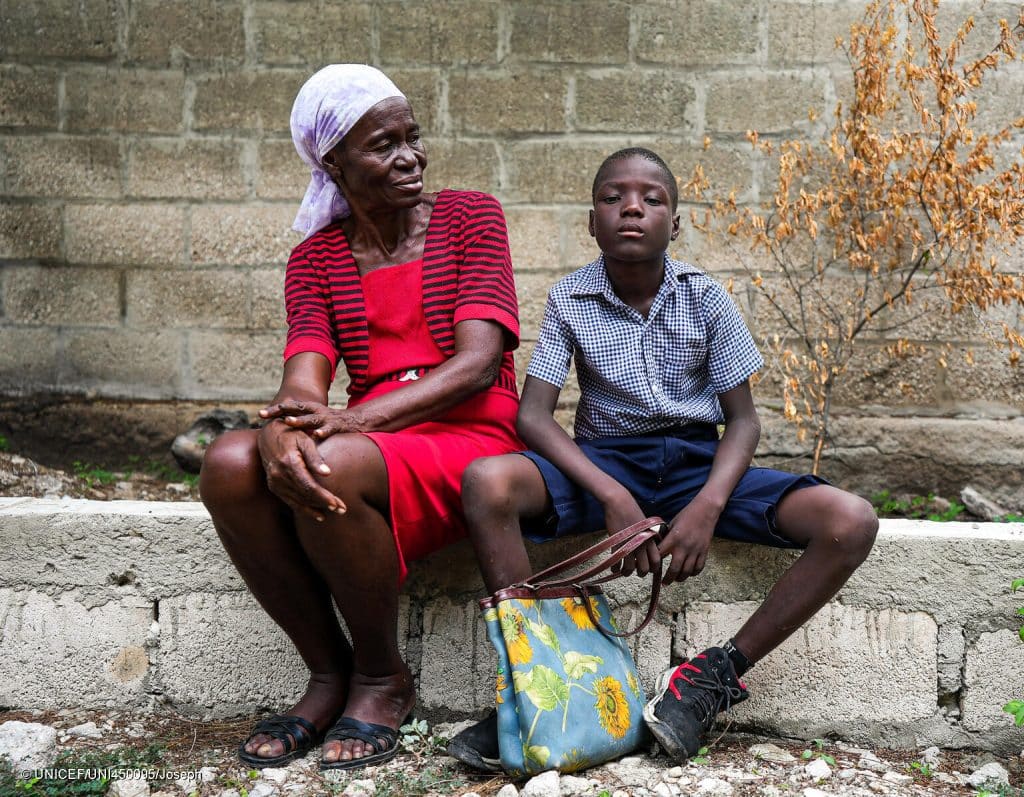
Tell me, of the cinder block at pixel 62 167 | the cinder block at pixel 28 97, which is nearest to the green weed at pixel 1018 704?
the cinder block at pixel 62 167

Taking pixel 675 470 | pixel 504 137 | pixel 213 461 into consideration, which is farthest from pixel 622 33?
pixel 213 461

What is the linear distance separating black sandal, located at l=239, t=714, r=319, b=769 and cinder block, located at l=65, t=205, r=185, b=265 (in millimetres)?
2313

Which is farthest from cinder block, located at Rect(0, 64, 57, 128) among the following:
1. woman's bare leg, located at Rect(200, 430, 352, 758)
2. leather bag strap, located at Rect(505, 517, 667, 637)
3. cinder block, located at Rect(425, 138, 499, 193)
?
leather bag strap, located at Rect(505, 517, 667, 637)

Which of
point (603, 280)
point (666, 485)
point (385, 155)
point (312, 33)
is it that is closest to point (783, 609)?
point (666, 485)

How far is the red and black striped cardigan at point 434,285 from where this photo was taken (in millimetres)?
2512

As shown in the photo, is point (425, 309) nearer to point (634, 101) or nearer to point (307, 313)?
point (307, 313)

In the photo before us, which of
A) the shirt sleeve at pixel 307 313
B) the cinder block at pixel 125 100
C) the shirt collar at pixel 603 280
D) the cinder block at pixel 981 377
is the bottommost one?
the cinder block at pixel 981 377

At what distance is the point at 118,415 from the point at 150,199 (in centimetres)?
90

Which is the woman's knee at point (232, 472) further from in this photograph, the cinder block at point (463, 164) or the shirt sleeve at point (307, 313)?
the cinder block at point (463, 164)

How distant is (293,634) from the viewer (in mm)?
2418

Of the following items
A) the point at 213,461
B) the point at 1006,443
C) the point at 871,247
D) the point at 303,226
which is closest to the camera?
the point at 213,461

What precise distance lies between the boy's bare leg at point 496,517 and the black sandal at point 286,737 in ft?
1.87

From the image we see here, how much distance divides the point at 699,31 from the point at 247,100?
5.97 feet

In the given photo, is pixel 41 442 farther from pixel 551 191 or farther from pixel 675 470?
pixel 675 470
